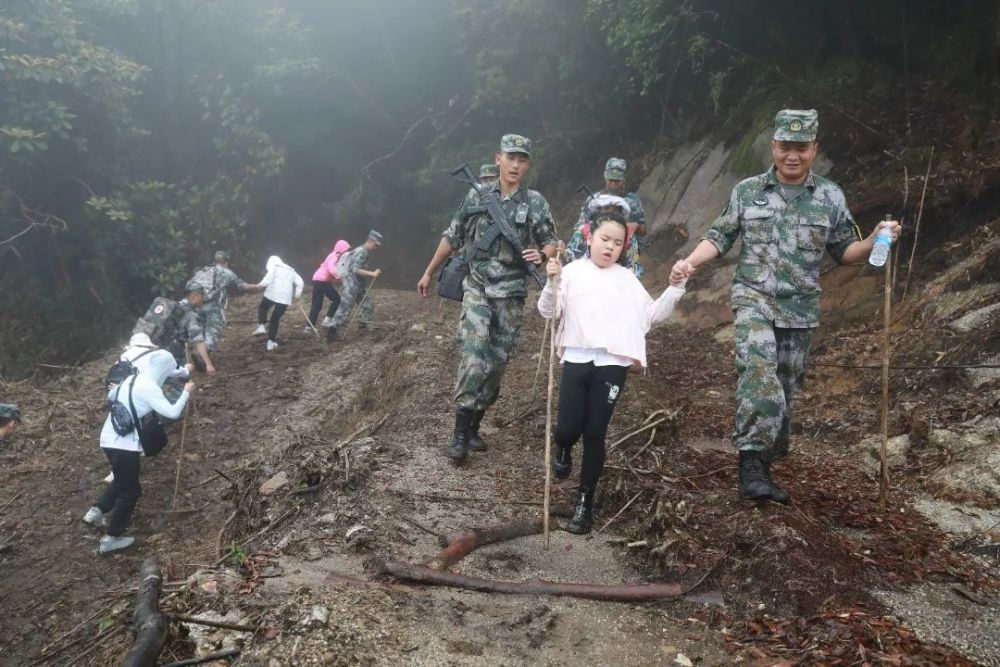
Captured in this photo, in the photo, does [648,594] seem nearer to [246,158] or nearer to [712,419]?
[712,419]

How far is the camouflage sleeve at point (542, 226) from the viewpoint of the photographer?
18.1ft

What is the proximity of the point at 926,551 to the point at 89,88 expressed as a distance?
46.1 feet

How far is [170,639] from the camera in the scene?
3197 mm

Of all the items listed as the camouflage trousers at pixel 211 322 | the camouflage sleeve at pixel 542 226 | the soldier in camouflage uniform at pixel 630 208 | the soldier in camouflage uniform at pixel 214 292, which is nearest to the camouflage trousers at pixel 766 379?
the camouflage sleeve at pixel 542 226

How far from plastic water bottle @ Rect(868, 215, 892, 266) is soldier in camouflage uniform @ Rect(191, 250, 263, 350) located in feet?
29.5

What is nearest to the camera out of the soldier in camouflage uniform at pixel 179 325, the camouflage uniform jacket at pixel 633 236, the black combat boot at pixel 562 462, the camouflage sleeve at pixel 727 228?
the camouflage sleeve at pixel 727 228

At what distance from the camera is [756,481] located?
4215 mm

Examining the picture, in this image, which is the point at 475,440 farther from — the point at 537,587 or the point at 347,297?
the point at 347,297

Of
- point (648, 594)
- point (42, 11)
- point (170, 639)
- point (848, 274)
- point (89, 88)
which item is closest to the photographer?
point (170, 639)

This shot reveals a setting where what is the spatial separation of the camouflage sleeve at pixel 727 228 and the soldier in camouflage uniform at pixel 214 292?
820cm

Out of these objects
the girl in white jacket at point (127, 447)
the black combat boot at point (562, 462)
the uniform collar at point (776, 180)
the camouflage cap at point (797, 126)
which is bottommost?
the girl in white jacket at point (127, 447)

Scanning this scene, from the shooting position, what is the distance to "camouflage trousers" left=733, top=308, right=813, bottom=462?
4.22 metres

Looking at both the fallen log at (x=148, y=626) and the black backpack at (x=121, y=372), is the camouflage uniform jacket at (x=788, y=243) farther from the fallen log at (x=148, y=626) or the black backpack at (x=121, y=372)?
the black backpack at (x=121, y=372)

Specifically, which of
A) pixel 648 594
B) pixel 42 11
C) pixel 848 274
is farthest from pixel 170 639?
pixel 42 11
